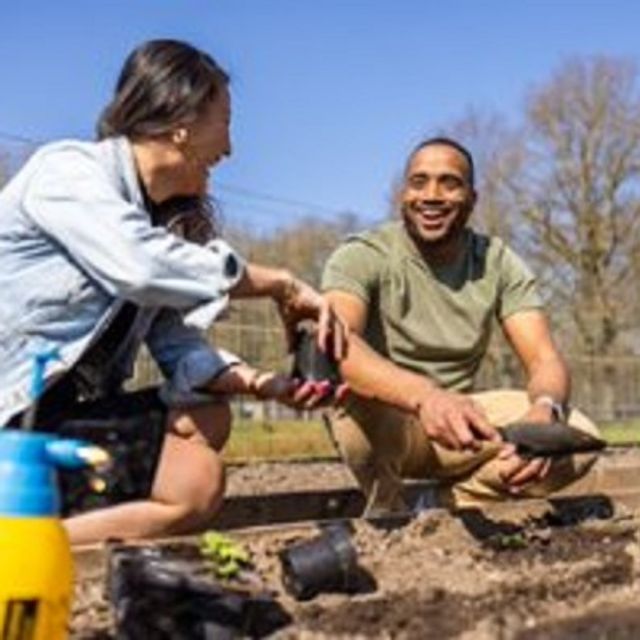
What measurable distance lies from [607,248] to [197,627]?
1497 inches

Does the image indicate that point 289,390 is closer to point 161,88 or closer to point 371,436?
point 161,88

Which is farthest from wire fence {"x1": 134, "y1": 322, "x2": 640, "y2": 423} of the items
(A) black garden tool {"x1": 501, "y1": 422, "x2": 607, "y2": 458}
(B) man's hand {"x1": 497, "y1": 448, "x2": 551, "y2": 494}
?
(A) black garden tool {"x1": 501, "y1": 422, "x2": 607, "y2": 458}

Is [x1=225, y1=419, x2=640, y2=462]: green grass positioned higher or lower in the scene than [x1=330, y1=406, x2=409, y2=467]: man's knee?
lower

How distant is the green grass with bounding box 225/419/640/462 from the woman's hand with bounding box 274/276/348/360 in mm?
11968

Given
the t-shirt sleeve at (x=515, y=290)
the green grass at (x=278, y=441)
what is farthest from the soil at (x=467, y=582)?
the green grass at (x=278, y=441)

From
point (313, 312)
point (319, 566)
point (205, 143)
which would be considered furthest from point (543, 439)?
point (205, 143)

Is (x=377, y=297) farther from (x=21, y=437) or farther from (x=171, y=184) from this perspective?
(x=21, y=437)

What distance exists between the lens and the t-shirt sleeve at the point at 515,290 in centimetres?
494

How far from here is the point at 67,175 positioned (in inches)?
120

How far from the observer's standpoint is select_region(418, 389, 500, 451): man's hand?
3518 mm

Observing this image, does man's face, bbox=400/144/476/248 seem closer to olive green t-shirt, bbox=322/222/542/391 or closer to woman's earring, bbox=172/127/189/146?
olive green t-shirt, bbox=322/222/542/391

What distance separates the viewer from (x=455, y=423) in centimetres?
354

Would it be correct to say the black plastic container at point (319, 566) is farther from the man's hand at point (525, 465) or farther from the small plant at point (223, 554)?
the man's hand at point (525, 465)

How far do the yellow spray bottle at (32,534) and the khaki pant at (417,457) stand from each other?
2620 mm
